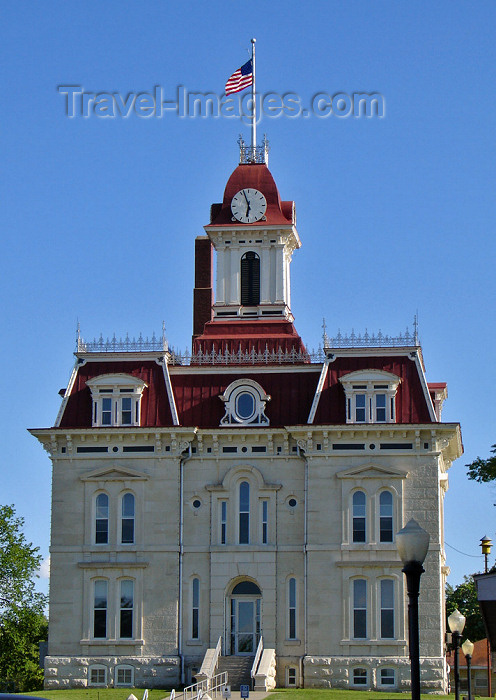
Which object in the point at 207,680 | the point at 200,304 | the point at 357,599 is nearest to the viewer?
the point at 207,680

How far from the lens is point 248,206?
207ft

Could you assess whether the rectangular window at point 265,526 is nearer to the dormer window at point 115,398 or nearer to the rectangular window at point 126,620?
the rectangular window at point 126,620

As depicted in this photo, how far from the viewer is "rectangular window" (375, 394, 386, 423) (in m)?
54.5

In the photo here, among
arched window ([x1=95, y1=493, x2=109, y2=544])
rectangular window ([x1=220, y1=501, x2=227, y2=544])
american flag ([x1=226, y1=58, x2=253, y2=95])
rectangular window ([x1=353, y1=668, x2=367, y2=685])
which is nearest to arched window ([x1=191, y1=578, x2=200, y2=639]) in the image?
rectangular window ([x1=220, y1=501, x2=227, y2=544])

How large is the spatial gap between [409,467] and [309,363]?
6.24 meters

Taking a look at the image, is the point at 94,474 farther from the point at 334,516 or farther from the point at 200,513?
the point at 334,516

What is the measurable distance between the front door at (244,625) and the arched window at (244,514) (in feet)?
7.94

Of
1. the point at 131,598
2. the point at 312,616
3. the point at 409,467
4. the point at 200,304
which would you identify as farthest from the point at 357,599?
the point at 200,304

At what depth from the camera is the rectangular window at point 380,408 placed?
5447 centimetres

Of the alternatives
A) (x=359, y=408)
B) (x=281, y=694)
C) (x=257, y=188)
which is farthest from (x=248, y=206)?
(x=281, y=694)

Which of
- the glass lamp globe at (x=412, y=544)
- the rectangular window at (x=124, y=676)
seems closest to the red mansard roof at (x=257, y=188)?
the rectangular window at (x=124, y=676)

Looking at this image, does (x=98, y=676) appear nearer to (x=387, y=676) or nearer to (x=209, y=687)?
(x=209, y=687)

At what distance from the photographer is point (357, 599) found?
5338cm

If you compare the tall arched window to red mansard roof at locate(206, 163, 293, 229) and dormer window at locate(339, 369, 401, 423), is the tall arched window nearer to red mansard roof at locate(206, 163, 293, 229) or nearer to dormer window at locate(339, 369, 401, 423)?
red mansard roof at locate(206, 163, 293, 229)
